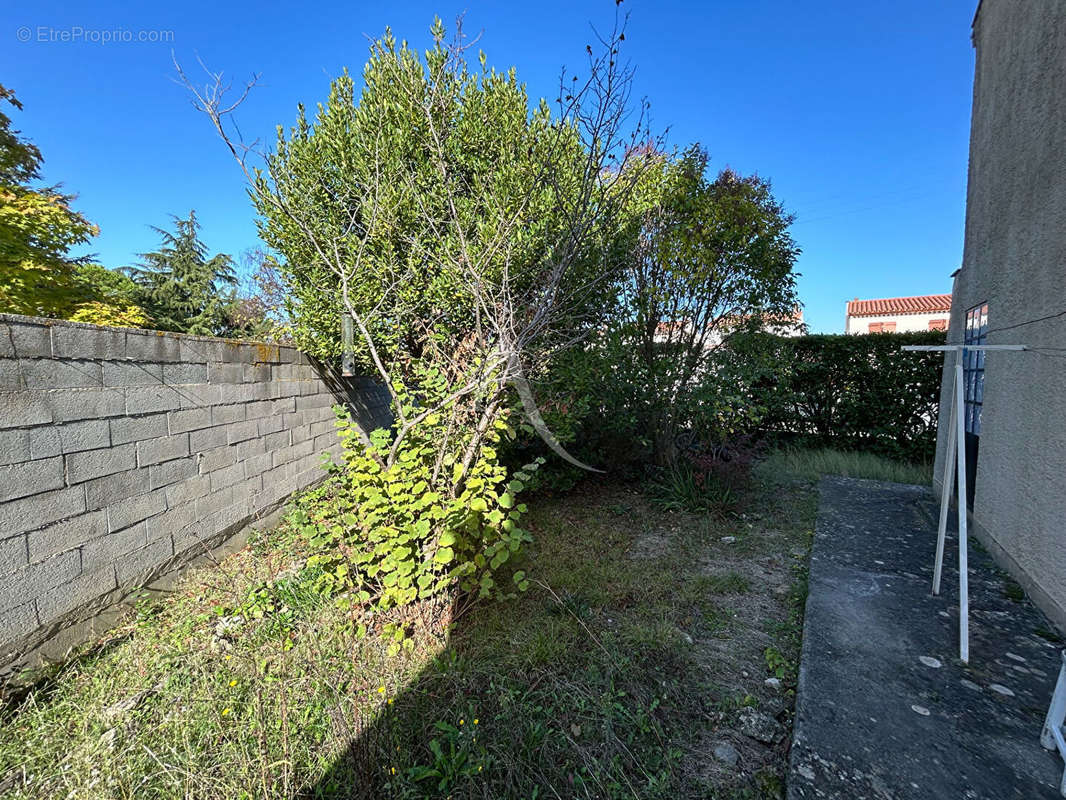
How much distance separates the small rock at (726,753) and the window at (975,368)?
344cm

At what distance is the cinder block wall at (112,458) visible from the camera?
178 centimetres

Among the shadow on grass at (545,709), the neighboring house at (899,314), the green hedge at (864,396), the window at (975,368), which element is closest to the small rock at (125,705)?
the shadow on grass at (545,709)

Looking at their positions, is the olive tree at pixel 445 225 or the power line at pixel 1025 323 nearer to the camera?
the power line at pixel 1025 323

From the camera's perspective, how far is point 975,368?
3625 mm

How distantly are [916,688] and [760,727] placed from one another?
73 centimetres

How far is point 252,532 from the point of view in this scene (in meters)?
3.32

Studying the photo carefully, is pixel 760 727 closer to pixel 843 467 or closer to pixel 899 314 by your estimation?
pixel 843 467

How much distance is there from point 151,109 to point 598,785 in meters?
5.82

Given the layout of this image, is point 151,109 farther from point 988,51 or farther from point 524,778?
point 988,51

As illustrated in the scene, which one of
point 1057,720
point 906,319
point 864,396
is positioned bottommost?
point 1057,720

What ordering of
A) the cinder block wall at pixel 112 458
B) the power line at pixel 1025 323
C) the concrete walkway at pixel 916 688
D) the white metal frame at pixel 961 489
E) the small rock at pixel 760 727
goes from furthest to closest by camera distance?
the power line at pixel 1025 323 < the white metal frame at pixel 961 489 < the cinder block wall at pixel 112 458 < the small rock at pixel 760 727 < the concrete walkway at pixel 916 688

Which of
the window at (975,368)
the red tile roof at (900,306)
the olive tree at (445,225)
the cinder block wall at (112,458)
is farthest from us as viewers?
the red tile roof at (900,306)

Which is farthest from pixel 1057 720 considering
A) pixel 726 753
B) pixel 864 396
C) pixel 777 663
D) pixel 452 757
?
pixel 864 396

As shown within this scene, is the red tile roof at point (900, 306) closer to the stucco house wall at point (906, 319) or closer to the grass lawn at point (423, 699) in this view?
the stucco house wall at point (906, 319)
